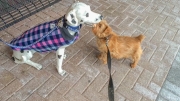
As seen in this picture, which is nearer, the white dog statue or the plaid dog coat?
the white dog statue

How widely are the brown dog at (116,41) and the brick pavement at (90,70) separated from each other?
42 cm

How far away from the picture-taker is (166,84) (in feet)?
10.0

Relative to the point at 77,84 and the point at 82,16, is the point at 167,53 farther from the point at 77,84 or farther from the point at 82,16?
the point at 82,16

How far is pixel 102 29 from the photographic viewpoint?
2586 mm

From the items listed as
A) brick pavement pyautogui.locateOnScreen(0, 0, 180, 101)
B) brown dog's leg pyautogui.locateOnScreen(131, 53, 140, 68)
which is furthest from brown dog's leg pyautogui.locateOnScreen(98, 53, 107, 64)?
brown dog's leg pyautogui.locateOnScreen(131, 53, 140, 68)

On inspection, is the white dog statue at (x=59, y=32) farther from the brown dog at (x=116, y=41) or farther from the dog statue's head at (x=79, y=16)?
the brown dog at (x=116, y=41)

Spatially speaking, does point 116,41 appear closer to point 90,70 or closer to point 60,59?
point 90,70

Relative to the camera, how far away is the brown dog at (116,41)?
2.59m

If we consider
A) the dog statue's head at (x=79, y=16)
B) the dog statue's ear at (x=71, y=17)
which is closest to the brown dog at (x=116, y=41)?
the dog statue's head at (x=79, y=16)

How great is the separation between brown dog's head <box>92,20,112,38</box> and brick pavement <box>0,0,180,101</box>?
0.74 metres

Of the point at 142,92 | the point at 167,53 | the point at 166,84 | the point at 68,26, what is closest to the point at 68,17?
the point at 68,26

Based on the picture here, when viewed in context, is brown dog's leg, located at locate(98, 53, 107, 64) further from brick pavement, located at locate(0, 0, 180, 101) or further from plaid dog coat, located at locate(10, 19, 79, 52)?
plaid dog coat, located at locate(10, 19, 79, 52)

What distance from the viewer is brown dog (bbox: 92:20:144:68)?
259cm

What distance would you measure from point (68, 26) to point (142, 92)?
162cm
